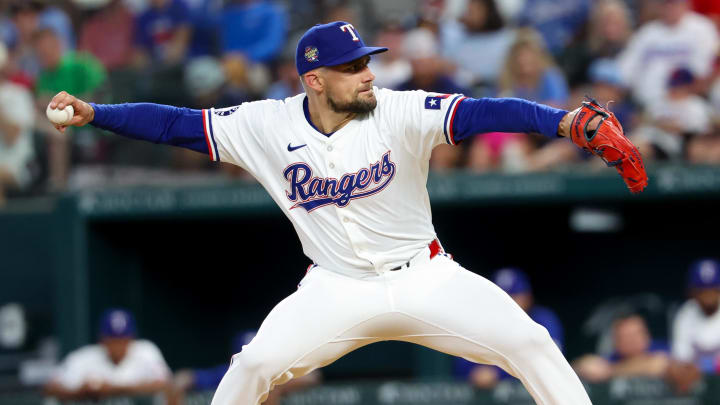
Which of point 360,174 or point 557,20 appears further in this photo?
point 557,20

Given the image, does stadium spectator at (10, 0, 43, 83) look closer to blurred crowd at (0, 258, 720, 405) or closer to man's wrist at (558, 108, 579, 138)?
blurred crowd at (0, 258, 720, 405)

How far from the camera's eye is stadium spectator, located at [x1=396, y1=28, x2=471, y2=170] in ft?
27.6

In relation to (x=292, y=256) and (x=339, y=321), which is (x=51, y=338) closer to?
(x=292, y=256)

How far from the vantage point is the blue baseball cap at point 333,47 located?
4.67 metres

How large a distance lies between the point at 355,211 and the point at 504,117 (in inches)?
28.7

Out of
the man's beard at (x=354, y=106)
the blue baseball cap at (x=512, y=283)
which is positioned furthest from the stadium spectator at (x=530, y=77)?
the man's beard at (x=354, y=106)

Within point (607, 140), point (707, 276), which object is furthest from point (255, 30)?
point (607, 140)

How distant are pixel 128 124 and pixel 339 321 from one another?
1.14 metres

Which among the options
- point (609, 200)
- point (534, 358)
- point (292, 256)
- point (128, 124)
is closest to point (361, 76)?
point (128, 124)

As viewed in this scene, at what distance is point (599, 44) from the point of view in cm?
880

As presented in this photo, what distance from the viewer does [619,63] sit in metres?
8.62

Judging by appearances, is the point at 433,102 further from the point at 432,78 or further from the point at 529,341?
the point at 432,78

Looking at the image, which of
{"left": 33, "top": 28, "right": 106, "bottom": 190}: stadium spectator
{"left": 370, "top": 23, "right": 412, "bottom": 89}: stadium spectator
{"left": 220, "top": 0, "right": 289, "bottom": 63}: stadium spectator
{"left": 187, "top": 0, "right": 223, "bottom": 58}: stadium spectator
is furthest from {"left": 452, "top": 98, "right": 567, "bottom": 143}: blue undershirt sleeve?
{"left": 187, "top": 0, "right": 223, "bottom": 58}: stadium spectator

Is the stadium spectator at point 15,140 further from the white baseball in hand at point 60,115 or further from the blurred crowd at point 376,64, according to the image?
the white baseball in hand at point 60,115
